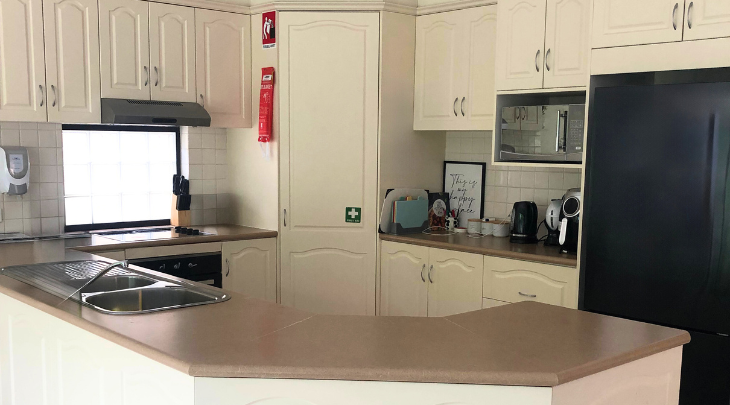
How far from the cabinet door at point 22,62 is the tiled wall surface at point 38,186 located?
0.26m

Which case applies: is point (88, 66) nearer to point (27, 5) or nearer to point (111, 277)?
point (27, 5)

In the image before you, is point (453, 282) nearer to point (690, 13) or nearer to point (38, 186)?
point (690, 13)

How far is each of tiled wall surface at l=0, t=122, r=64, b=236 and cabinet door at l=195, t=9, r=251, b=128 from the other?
0.89 m

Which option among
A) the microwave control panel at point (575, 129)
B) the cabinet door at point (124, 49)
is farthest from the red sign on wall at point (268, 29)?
the microwave control panel at point (575, 129)

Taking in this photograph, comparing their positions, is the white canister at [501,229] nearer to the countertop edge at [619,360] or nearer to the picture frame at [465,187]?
the picture frame at [465,187]

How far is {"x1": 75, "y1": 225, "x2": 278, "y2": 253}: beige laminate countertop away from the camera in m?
3.58

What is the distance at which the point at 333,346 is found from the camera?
171cm

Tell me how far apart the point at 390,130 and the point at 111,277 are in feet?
6.76

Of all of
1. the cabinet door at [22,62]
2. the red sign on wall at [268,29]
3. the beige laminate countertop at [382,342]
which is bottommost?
Result: the beige laminate countertop at [382,342]

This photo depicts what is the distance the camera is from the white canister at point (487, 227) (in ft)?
13.2

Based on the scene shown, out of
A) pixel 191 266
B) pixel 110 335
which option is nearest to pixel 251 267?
pixel 191 266

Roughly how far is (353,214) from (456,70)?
1059mm

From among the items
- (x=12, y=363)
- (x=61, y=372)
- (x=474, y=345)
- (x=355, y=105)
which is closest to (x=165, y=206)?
(x=355, y=105)

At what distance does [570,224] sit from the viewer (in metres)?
3.40
